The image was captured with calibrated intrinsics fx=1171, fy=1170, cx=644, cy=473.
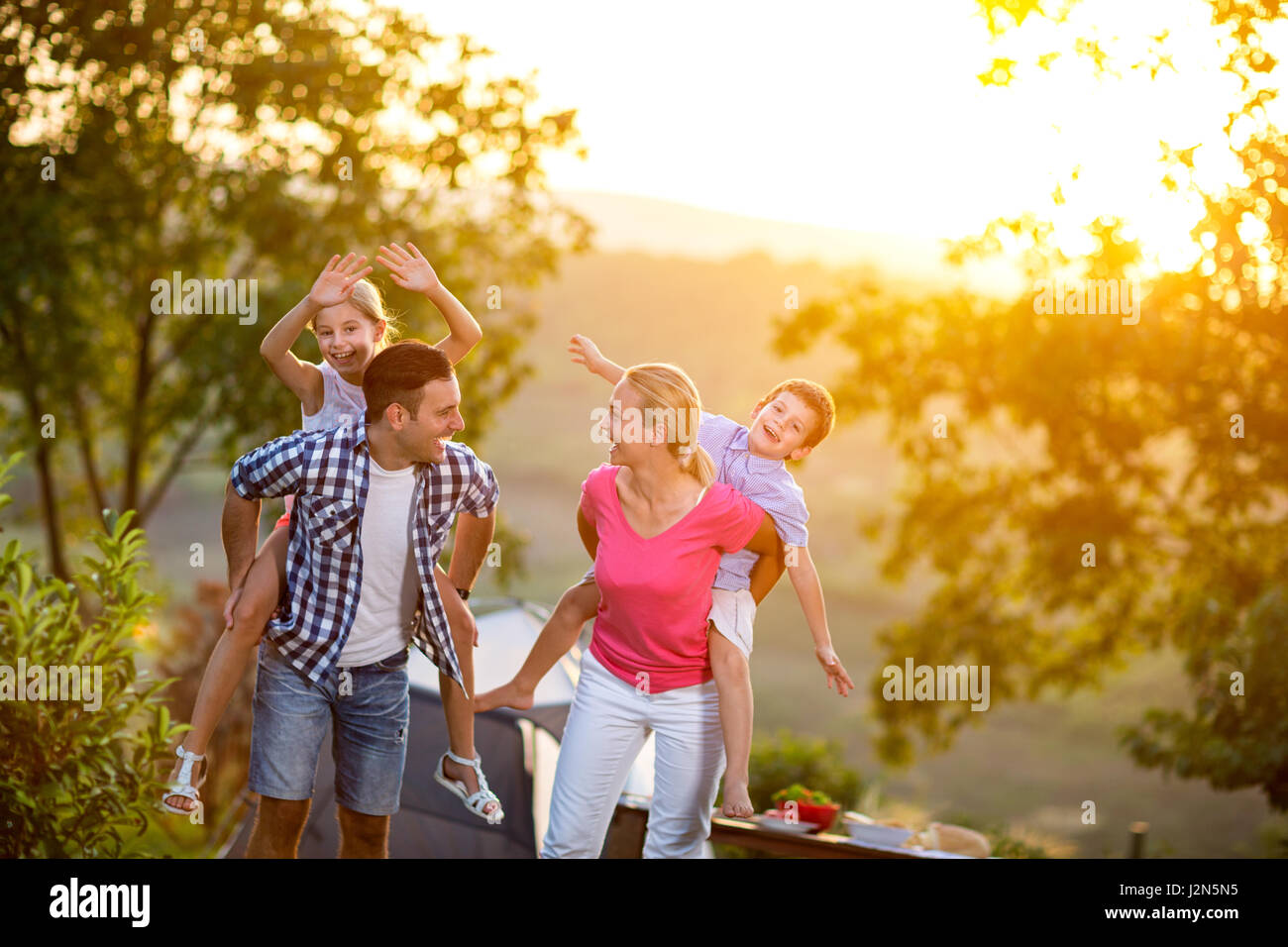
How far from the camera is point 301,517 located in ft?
9.97

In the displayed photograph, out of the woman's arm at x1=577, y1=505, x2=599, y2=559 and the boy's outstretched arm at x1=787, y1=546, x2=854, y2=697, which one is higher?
the woman's arm at x1=577, y1=505, x2=599, y2=559

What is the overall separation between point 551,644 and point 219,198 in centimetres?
756

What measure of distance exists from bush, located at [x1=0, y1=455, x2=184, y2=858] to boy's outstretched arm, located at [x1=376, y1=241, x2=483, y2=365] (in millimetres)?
1439

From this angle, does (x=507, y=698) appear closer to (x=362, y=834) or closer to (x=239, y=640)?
(x=362, y=834)

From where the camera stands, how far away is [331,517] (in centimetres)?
301

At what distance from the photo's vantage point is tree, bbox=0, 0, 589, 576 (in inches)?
328

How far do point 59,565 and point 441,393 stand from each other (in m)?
8.72

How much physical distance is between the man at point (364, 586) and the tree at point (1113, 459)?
5481 mm

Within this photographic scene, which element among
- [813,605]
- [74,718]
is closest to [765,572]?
[813,605]


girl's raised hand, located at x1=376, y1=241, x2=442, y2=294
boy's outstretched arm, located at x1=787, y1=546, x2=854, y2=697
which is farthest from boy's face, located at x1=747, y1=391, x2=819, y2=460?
girl's raised hand, located at x1=376, y1=241, x2=442, y2=294

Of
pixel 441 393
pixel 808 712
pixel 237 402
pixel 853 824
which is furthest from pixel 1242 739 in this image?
pixel 808 712

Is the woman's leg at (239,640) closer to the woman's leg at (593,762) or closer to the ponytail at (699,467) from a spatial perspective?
the woman's leg at (593,762)

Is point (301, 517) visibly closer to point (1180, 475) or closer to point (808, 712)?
point (1180, 475)

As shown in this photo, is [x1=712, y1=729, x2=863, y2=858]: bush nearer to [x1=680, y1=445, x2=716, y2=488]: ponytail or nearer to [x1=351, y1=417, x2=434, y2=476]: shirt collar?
[x1=680, y1=445, x2=716, y2=488]: ponytail
